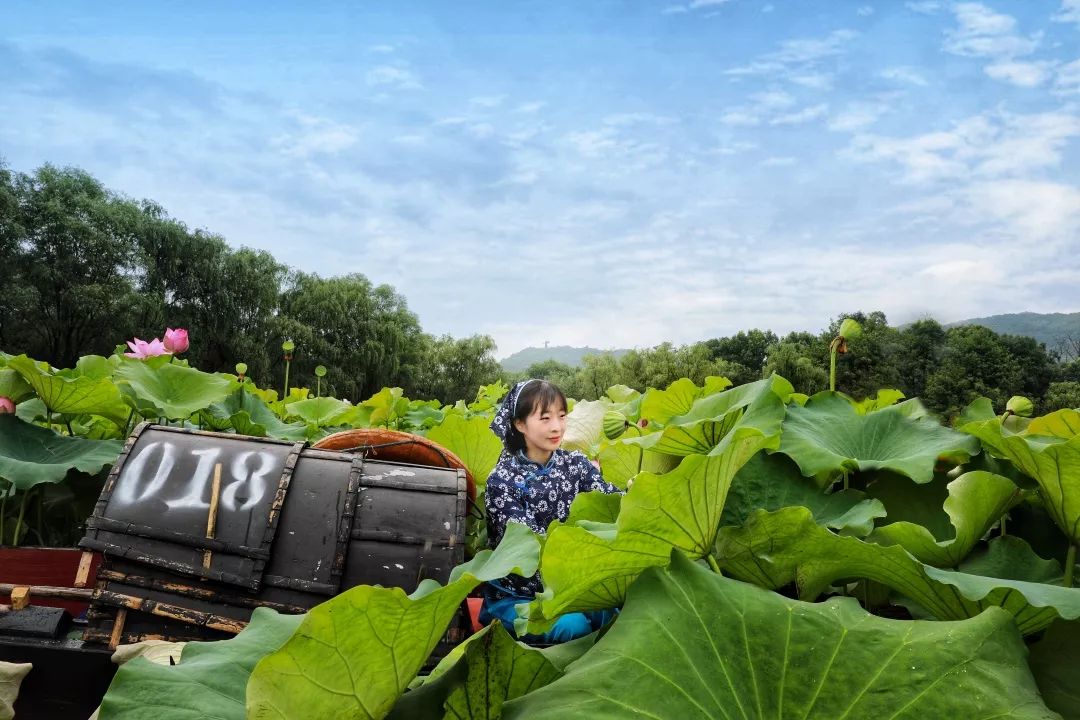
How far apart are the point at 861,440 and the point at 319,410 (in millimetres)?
3728

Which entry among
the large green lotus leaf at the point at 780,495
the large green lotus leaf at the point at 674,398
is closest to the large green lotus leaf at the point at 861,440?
the large green lotus leaf at the point at 780,495

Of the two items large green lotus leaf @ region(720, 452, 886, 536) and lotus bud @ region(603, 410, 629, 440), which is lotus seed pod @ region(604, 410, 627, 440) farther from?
large green lotus leaf @ region(720, 452, 886, 536)

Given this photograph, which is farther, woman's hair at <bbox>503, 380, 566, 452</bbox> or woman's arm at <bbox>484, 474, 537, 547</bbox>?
woman's hair at <bbox>503, 380, 566, 452</bbox>

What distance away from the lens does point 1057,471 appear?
0.81m

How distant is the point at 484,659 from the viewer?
0.64 metres

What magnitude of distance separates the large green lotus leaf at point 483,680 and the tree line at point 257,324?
Result: 29329 millimetres

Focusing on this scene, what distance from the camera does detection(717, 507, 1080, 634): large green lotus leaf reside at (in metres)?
0.64

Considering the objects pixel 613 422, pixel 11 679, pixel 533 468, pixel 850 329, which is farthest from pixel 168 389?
pixel 850 329

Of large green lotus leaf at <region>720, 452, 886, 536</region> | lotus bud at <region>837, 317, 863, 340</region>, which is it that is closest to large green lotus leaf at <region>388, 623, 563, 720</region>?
large green lotus leaf at <region>720, 452, 886, 536</region>

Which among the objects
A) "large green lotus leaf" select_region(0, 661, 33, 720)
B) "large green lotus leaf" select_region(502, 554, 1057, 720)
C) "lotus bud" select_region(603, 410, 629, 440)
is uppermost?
"lotus bud" select_region(603, 410, 629, 440)

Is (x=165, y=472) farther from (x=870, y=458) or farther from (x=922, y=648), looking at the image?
(x=922, y=648)

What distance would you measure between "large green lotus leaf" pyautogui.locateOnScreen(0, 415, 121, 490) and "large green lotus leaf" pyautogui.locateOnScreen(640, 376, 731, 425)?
185 cm

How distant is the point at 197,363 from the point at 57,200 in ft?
23.2

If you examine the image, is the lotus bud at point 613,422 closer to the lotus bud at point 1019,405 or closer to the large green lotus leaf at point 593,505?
the lotus bud at point 1019,405
